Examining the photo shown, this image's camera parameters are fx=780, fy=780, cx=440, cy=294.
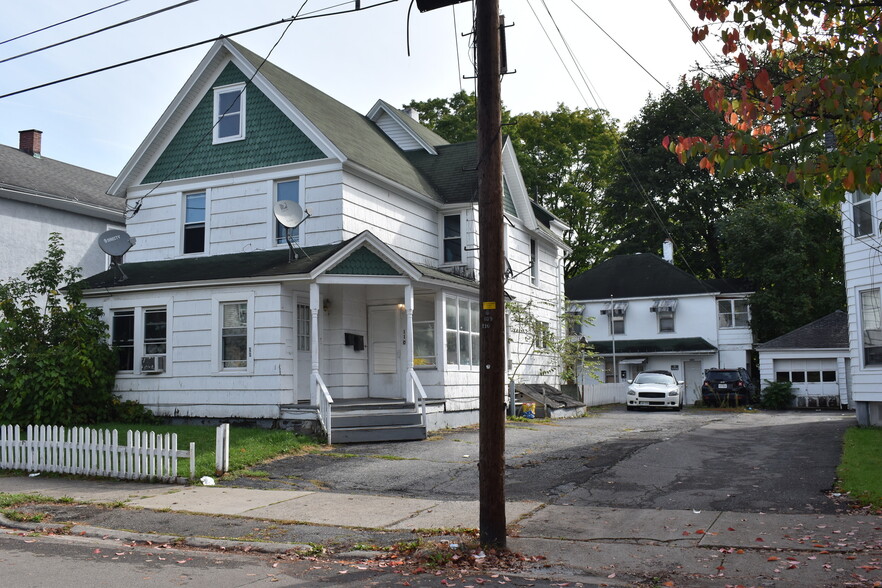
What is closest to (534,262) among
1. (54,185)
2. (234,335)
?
(234,335)

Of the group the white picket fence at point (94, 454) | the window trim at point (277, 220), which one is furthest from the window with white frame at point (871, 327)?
the white picket fence at point (94, 454)

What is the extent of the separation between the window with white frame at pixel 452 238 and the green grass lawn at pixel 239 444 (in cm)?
820

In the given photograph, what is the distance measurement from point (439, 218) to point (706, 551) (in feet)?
52.2

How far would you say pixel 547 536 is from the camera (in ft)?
28.3

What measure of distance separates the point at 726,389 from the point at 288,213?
2368 cm

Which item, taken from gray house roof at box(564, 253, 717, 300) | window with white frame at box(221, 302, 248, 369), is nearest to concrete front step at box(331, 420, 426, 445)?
window with white frame at box(221, 302, 248, 369)

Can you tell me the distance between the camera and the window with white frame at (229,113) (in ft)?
64.7

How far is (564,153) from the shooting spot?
4569cm

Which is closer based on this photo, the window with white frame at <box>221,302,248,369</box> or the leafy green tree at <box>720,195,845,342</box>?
the window with white frame at <box>221,302,248,369</box>

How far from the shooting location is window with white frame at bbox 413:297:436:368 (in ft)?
64.8

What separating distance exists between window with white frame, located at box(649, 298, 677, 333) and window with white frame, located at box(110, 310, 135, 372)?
3026 cm

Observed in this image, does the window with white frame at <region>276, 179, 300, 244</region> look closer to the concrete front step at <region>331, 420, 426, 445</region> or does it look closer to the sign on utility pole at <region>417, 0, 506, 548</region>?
the concrete front step at <region>331, 420, 426, 445</region>

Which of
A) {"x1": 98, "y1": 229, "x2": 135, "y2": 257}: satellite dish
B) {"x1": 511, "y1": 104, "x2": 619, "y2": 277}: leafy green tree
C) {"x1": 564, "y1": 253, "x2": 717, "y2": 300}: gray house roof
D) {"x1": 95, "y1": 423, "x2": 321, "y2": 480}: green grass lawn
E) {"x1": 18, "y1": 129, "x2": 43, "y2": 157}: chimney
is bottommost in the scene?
{"x1": 95, "y1": 423, "x2": 321, "y2": 480}: green grass lawn

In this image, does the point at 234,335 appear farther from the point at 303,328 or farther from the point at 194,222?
the point at 194,222
